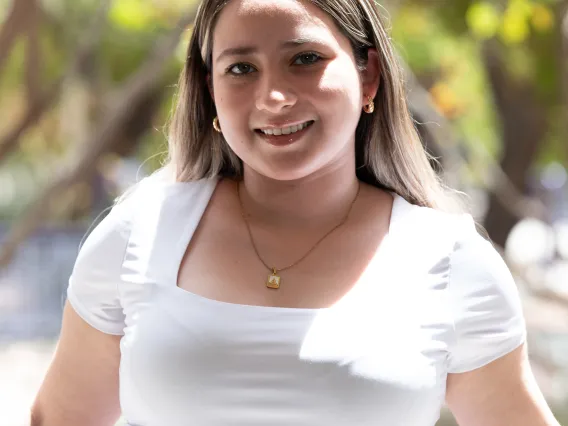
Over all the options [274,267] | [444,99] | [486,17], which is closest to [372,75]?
[274,267]

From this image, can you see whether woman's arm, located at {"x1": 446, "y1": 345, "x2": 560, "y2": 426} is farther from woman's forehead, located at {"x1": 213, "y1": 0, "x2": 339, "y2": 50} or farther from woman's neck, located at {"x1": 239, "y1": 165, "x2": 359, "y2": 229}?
woman's forehead, located at {"x1": 213, "y1": 0, "x2": 339, "y2": 50}

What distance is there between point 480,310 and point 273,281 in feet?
0.87

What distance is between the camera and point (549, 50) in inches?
197

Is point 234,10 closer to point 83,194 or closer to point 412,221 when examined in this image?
point 412,221

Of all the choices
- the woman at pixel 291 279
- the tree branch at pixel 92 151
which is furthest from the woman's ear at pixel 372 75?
the tree branch at pixel 92 151

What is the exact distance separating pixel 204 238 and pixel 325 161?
0.64 ft

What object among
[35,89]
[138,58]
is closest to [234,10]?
[35,89]

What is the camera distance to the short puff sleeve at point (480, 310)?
1.07 metres

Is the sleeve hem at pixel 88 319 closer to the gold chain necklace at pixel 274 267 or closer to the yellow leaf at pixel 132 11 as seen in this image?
the gold chain necklace at pixel 274 267

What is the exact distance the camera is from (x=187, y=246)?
1.11 metres

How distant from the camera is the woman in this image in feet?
3.30

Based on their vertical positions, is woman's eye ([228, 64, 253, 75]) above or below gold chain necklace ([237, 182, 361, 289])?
above

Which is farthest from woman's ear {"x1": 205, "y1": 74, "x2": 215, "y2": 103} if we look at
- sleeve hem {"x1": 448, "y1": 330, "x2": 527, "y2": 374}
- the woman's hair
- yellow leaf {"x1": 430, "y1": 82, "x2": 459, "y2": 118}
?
yellow leaf {"x1": 430, "y1": 82, "x2": 459, "y2": 118}

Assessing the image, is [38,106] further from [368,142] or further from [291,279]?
[291,279]
